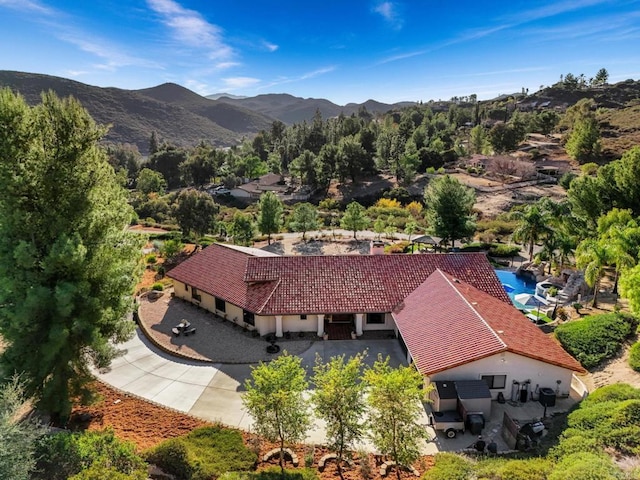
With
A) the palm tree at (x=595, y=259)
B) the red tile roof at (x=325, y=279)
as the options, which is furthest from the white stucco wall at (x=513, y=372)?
the palm tree at (x=595, y=259)

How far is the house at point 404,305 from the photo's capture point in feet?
66.9

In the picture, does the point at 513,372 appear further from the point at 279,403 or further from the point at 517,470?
the point at 279,403

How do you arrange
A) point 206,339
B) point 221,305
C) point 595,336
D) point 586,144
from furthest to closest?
point 586,144 → point 221,305 → point 206,339 → point 595,336

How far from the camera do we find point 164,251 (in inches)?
1597

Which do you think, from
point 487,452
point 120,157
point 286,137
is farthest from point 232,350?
point 120,157

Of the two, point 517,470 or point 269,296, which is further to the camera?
point 269,296

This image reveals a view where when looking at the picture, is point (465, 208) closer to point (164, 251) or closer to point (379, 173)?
point (164, 251)

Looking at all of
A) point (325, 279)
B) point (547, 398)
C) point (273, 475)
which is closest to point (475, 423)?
point (547, 398)

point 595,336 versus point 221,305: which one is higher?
point 595,336

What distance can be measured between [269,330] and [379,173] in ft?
253

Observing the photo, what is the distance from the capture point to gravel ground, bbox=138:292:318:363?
25.2m

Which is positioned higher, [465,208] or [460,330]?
[465,208]

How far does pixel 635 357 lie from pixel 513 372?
7.11 m

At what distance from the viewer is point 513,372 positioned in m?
20.4
